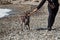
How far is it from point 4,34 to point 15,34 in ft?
1.98

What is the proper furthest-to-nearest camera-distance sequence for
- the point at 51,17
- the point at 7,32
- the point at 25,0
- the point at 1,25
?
the point at 25,0 → the point at 1,25 → the point at 7,32 → the point at 51,17

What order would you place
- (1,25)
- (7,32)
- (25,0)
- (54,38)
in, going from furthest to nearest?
(25,0)
(1,25)
(7,32)
(54,38)

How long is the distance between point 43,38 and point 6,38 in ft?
5.10

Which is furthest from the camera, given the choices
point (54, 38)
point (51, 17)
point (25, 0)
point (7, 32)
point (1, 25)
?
point (25, 0)

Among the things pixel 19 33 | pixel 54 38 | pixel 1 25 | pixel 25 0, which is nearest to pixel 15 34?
pixel 19 33

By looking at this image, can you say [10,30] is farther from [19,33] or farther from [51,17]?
[51,17]

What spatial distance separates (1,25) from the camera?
1459 centimetres

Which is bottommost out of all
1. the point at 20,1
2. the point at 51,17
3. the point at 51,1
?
the point at 20,1

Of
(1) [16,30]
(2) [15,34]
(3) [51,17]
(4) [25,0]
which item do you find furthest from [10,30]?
(4) [25,0]

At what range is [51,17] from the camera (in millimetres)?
11250

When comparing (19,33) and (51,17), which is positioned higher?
(51,17)

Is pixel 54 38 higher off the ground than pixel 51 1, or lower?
lower

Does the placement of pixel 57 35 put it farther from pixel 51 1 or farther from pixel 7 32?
pixel 7 32

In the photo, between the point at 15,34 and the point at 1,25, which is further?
the point at 1,25
